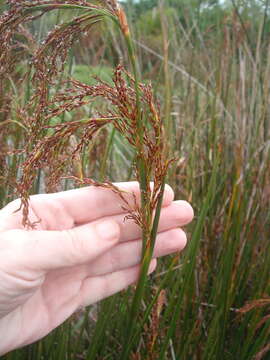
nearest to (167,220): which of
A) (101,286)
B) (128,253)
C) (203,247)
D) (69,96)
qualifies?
(128,253)

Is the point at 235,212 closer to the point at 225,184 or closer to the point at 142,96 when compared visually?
the point at 225,184

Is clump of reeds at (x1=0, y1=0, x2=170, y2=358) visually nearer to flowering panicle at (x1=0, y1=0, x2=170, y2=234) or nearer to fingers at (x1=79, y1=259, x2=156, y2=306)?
flowering panicle at (x1=0, y1=0, x2=170, y2=234)

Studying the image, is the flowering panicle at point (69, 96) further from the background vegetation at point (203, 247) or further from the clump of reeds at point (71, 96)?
the background vegetation at point (203, 247)

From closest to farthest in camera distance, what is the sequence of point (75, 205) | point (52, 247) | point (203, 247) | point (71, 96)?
1. point (71, 96)
2. point (52, 247)
3. point (75, 205)
4. point (203, 247)

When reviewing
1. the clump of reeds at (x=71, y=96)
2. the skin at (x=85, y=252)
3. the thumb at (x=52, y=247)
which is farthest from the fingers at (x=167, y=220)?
the clump of reeds at (x=71, y=96)

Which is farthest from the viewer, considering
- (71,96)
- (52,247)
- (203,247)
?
(203,247)

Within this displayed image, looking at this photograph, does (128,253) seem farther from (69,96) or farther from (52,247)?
(69,96)

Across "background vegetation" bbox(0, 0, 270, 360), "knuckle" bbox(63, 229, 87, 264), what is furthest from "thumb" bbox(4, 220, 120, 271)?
"background vegetation" bbox(0, 0, 270, 360)
